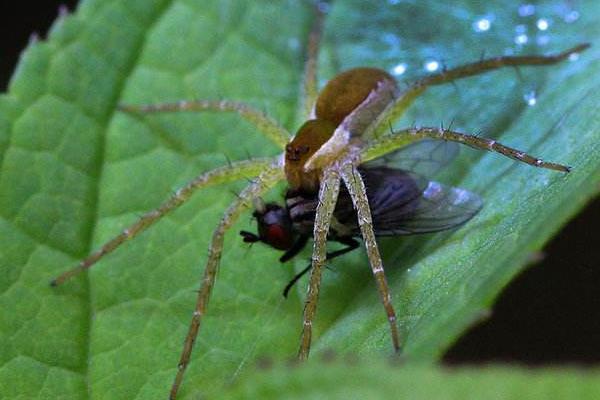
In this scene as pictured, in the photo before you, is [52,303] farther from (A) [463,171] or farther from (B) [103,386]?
(A) [463,171]

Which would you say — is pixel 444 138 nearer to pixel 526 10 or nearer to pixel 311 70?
pixel 311 70

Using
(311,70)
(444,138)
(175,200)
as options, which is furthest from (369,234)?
(311,70)

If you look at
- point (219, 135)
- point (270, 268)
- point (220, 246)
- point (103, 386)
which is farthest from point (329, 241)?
point (103, 386)

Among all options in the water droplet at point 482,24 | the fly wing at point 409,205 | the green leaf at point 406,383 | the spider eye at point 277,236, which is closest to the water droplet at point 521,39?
the water droplet at point 482,24

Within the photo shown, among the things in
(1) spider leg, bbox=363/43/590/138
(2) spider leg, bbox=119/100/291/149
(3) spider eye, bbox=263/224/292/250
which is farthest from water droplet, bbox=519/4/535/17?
(3) spider eye, bbox=263/224/292/250

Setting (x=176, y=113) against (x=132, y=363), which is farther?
(x=176, y=113)

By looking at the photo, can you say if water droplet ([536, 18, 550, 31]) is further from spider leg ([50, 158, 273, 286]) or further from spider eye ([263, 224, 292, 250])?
spider eye ([263, 224, 292, 250])
